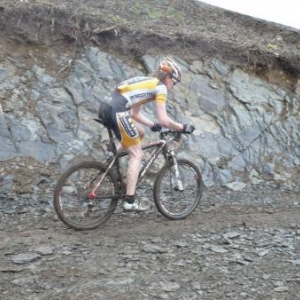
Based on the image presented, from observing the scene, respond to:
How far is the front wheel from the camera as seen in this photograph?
675cm

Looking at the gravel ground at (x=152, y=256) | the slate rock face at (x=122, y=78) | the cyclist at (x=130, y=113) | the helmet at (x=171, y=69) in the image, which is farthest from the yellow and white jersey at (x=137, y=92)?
the slate rock face at (x=122, y=78)

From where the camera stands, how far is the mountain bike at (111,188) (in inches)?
237

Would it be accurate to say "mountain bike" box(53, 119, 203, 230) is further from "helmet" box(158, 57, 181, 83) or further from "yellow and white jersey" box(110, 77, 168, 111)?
"helmet" box(158, 57, 181, 83)

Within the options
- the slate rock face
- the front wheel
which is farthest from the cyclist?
the slate rock face

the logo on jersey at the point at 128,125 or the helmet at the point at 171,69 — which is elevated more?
the helmet at the point at 171,69

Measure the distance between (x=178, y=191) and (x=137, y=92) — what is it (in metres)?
1.72

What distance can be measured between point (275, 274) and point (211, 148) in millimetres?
4261

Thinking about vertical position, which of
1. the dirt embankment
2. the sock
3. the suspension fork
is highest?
the dirt embankment

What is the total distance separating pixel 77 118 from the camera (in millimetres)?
8617

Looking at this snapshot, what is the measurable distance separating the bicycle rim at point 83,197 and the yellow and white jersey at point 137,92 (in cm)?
92

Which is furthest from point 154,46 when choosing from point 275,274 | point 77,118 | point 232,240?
point 275,274

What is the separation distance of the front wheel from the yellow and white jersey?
115 centimetres

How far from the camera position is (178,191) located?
6.93m

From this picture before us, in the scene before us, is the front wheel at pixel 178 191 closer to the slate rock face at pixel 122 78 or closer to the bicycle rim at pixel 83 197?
the bicycle rim at pixel 83 197
